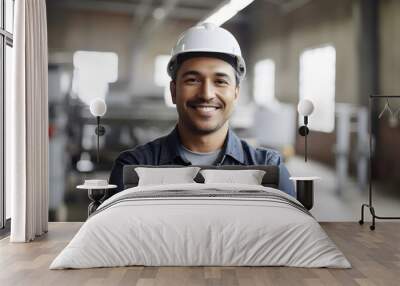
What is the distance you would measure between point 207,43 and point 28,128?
2.16m

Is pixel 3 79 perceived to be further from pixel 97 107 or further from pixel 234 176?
pixel 234 176

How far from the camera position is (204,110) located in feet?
18.9

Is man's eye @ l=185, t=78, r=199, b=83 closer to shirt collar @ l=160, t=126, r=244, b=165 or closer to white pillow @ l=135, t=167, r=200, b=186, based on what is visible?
shirt collar @ l=160, t=126, r=244, b=165

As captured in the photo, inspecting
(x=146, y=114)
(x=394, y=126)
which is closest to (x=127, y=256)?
(x=146, y=114)

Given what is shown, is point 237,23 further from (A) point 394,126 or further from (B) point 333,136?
(A) point 394,126

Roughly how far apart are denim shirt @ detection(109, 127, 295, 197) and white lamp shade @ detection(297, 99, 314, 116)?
56 cm

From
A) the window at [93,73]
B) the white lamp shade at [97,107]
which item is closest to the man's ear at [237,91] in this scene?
the window at [93,73]

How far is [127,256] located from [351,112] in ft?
11.2

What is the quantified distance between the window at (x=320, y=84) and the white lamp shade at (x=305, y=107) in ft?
0.34

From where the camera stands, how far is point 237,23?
5.94 metres

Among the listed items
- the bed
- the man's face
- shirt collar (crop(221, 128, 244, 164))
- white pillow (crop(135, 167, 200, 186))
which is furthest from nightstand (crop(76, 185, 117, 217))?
the bed

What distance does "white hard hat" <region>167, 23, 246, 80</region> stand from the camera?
581 cm

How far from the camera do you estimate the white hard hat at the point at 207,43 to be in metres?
5.81

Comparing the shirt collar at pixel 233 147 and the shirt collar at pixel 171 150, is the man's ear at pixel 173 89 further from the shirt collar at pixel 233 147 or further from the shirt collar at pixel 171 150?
the shirt collar at pixel 233 147
